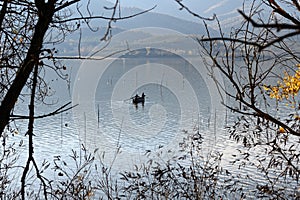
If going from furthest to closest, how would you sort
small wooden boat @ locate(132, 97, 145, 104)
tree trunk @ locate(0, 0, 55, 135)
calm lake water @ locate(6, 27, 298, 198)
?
small wooden boat @ locate(132, 97, 145, 104) → calm lake water @ locate(6, 27, 298, 198) → tree trunk @ locate(0, 0, 55, 135)

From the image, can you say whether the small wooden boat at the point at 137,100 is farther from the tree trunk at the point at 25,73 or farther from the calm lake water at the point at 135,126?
the tree trunk at the point at 25,73

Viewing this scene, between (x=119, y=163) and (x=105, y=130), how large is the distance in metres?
6.06

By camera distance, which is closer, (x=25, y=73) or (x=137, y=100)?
(x=25, y=73)

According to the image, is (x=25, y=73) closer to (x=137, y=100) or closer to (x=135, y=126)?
(x=135, y=126)

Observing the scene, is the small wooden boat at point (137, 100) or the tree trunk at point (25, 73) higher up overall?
the tree trunk at point (25, 73)

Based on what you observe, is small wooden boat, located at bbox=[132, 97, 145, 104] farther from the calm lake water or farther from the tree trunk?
the tree trunk

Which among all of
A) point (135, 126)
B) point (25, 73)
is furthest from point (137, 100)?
point (25, 73)

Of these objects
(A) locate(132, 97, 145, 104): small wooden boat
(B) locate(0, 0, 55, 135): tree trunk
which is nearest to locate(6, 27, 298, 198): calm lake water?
(A) locate(132, 97, 145, 104): small wooden boat

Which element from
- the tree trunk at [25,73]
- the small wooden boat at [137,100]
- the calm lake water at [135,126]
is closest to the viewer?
the tree trunk at [25,73]

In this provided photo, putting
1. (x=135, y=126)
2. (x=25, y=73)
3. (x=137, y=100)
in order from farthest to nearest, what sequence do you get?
(x=137, y=100) → (x=135, y=126) → (x=25, y=73)

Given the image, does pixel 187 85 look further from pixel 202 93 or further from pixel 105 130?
pixel 105 130

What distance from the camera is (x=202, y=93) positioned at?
28.3m

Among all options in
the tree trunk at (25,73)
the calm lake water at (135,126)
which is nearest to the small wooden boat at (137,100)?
the calm lake water at (135,126)

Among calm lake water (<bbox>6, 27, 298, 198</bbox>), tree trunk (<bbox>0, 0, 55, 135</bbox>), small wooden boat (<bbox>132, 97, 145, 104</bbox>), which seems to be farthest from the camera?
small wooden boat (<bbox>132, 97, 145, 104</bbox>)
